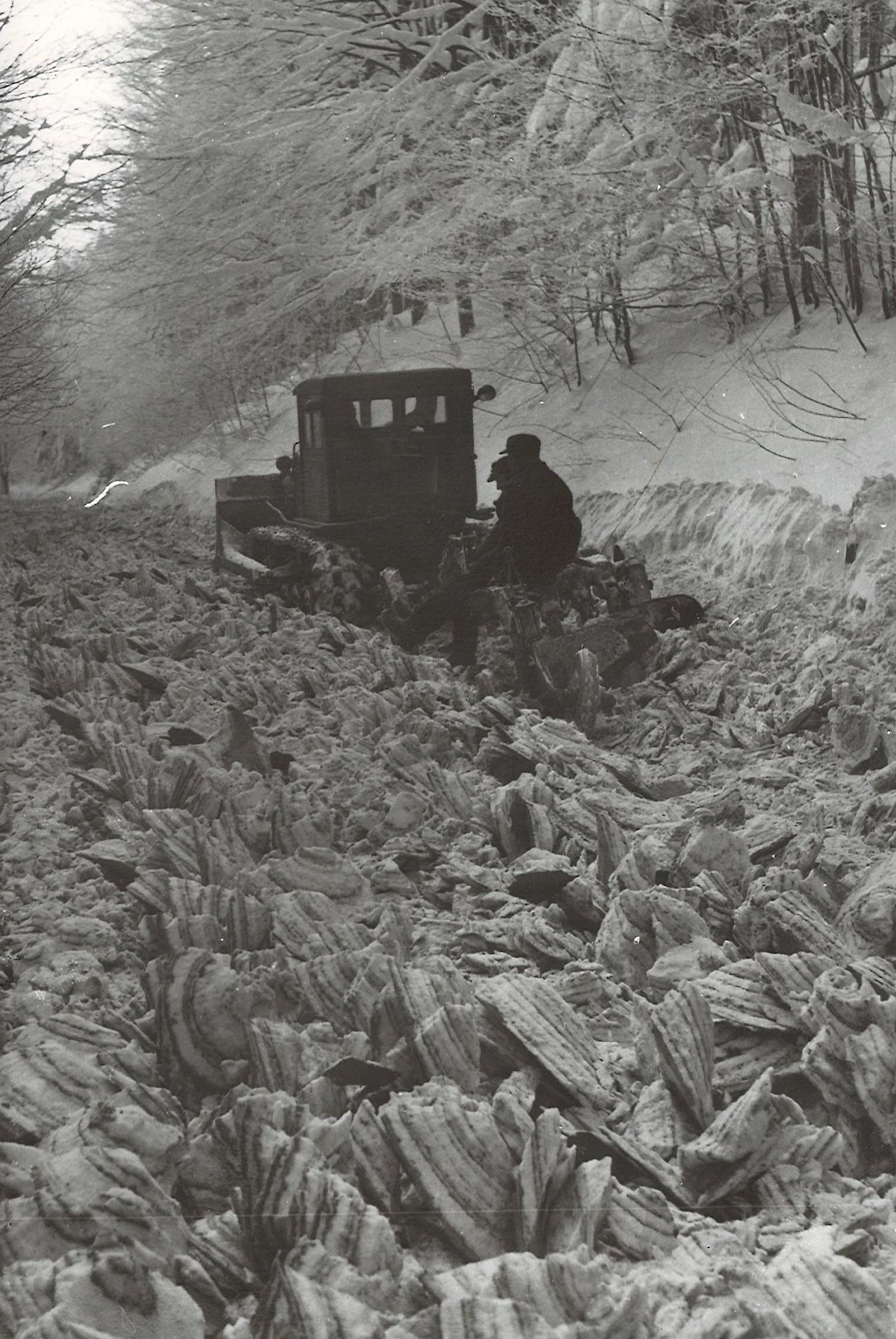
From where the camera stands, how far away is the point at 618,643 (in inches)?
127

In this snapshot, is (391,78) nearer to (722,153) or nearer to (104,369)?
(722,153)

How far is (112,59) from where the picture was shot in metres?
3.83

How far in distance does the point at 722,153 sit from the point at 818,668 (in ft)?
9.72

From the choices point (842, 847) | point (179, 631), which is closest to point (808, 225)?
point (179, 631)

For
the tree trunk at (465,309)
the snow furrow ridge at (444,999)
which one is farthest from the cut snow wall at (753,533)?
the tree trunk at (465,309)

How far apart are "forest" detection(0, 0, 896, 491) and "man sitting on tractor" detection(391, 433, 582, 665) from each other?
0.98 m

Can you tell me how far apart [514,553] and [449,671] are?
1.32 feet

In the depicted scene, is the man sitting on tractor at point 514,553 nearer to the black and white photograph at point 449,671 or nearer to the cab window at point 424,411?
the black and white photograph at point 449,671

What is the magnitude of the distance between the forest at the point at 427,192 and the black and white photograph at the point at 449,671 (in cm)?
3

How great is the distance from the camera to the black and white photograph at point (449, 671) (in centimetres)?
106

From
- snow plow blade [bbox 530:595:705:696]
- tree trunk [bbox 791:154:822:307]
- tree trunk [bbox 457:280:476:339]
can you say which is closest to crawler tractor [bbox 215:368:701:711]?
snow plow blade [bbox 530:595:705:696]

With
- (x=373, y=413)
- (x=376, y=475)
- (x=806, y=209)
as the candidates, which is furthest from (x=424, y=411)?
(x=806, y=209)

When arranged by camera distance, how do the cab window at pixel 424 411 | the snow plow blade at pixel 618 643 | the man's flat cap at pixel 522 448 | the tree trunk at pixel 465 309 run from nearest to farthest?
the snow plow blade at pixel 618 643, the man's flat cap at pixel 522 448, the cab window at pixel 424 411, the tree trunk at pixel 465 309

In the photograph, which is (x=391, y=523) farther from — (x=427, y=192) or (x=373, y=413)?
(x=427, y=192)
